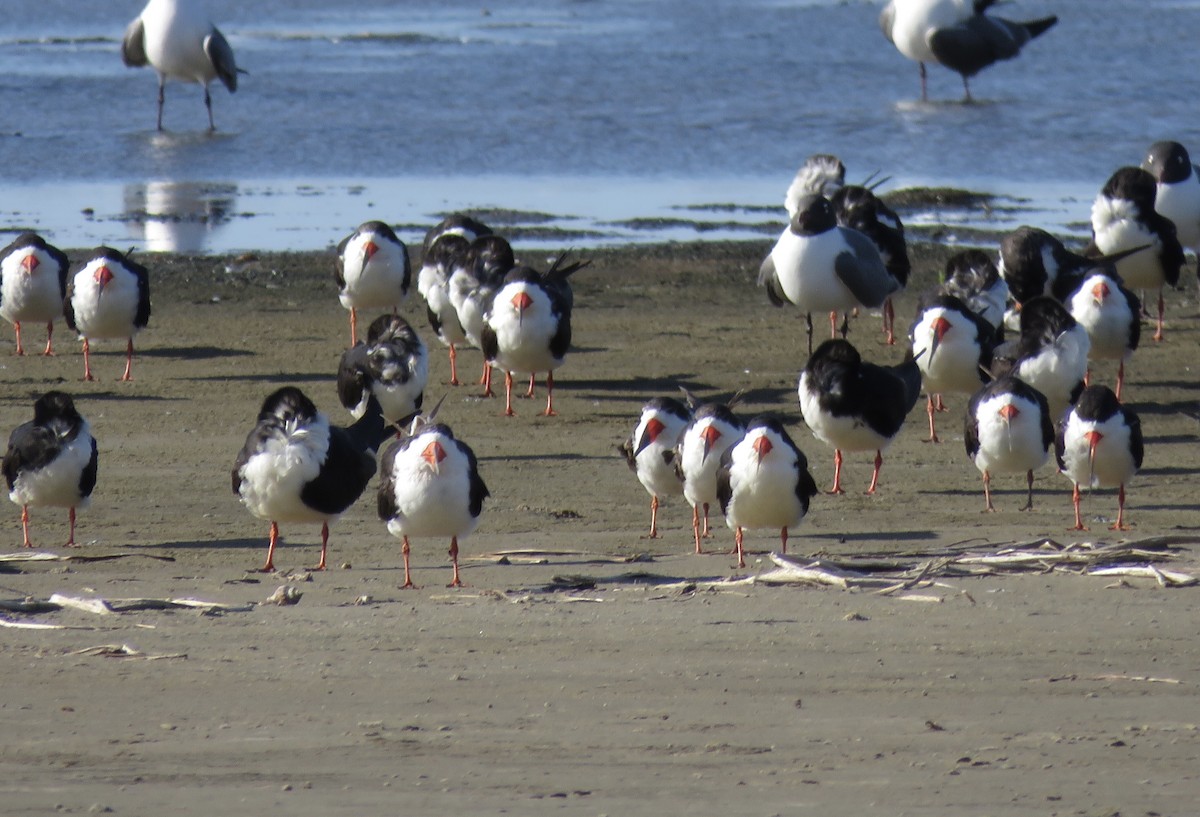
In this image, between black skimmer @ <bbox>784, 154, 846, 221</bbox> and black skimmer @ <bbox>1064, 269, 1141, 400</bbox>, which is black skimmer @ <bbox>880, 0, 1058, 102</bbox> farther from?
black skimmer @ <bbox>1064, 269, 1141, 400</bbox>

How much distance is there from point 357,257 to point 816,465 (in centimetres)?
396

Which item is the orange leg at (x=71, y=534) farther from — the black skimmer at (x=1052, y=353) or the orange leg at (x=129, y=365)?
the black skimmer at (x=1052, y=353)

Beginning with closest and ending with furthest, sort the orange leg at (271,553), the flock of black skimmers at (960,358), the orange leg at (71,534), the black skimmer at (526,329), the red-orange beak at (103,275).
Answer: the orange leg at (271,553), the orange leg at (71,534), the flock of black skimmers at (960,358), the black skimmer at (526,329), the red-orange beak at (103,275)

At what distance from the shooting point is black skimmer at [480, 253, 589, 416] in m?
11.9

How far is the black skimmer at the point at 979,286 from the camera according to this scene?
1255cm

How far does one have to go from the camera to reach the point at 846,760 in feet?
18.7

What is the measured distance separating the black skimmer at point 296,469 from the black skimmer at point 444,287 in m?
4.09

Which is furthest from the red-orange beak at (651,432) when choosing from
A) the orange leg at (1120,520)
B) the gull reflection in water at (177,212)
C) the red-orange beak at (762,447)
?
the gull reflection in water at (177,212)

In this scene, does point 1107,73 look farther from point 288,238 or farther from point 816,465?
point 816,465

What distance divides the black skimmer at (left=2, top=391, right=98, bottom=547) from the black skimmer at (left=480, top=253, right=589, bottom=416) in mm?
3140

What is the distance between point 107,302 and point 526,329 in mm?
2727

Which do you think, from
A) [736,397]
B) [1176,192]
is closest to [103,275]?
[736,397]

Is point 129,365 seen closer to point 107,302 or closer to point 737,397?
point 107,302

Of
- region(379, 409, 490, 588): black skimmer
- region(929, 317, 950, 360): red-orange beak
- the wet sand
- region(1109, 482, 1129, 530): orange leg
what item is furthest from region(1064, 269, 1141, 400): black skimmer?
region(379, 409, 490, 588): black skimmer
